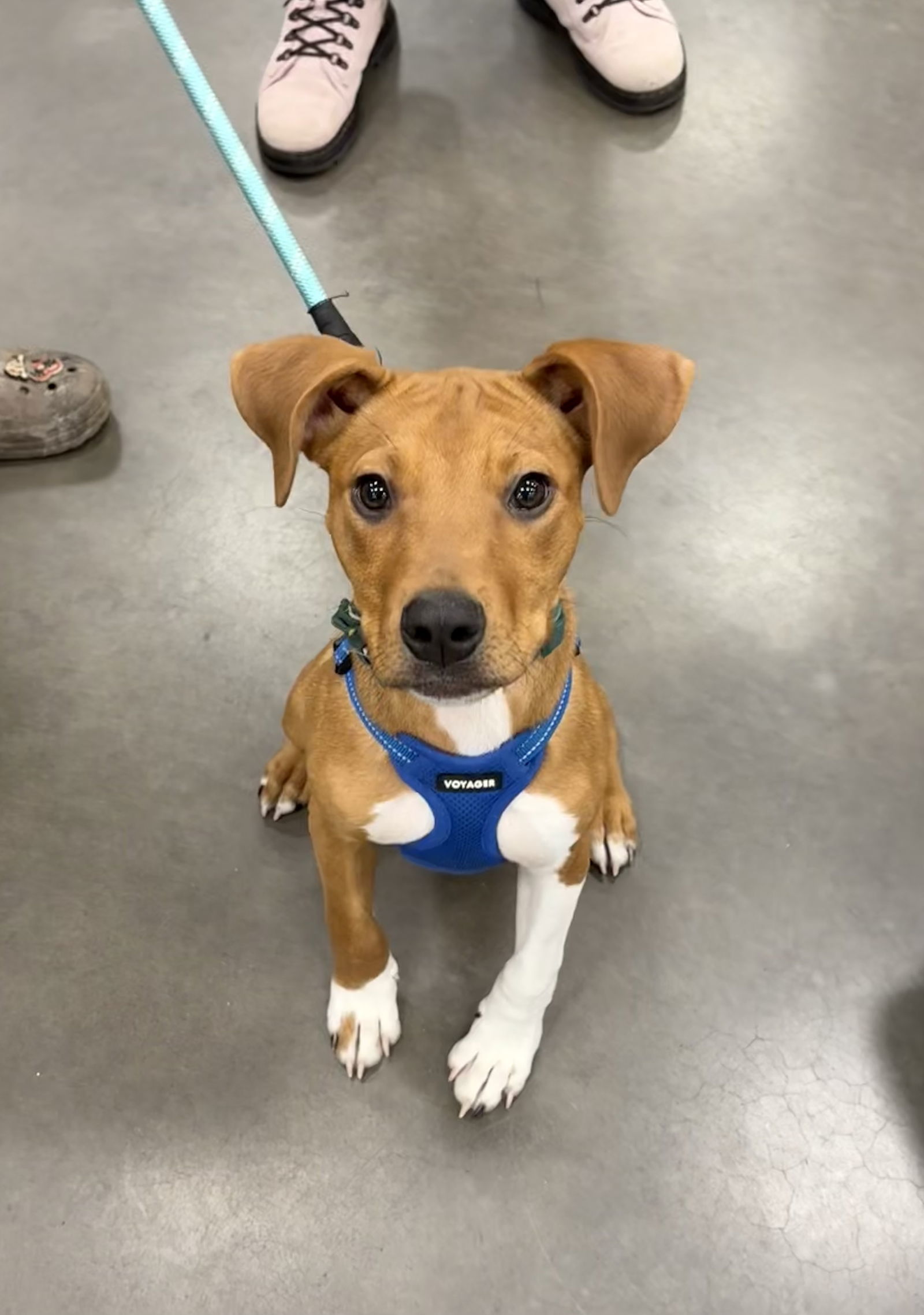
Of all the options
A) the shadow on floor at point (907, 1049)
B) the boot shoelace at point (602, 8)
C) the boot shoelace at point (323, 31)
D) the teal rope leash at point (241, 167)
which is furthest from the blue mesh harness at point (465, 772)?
the boot shoelace at point (602, 8)

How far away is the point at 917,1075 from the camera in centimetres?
209

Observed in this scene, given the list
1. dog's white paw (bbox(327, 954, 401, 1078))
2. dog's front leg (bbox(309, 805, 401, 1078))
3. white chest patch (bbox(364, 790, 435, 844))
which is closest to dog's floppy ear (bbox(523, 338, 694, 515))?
white chest patch (bbox(364, 790, 435, 844))

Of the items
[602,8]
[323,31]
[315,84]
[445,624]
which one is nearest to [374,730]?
[445,624]

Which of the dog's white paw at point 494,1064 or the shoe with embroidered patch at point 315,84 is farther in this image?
the shoe with embroidered patch at point 315,84

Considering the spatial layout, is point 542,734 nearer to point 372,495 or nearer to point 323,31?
Result: point 372,495

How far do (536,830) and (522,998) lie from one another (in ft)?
1.30

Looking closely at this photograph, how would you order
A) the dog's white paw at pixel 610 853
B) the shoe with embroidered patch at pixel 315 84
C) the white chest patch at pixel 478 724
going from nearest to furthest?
the white chest patch at pixel 478 724 < the dog's white paw at pixel 610 853 < the shoe with embroidered patch at pixel 315 84

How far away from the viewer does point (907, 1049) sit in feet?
6.96

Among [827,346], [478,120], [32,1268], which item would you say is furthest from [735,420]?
[32,1268]

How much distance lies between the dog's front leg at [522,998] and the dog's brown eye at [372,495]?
2.19 ft

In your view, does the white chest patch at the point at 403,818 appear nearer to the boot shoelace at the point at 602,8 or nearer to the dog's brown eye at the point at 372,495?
the dog's brown eye at the point at 372,495

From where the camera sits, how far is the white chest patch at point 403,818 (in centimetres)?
174

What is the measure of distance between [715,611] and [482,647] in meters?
1.40

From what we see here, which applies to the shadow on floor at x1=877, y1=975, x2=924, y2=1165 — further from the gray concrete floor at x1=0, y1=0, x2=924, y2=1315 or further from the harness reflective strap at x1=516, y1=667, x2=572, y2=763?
the harness reflective strap at x1=516, y1=667, x2=572, y2=763
